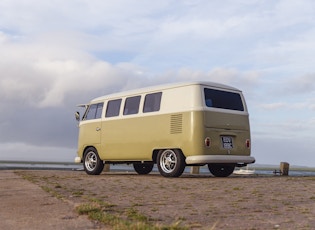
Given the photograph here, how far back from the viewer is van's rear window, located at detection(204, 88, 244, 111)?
433 inches

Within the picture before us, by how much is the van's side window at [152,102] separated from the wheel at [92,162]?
8.30 ft

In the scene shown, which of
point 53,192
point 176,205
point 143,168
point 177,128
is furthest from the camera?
point 143,168

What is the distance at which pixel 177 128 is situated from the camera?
10984mm

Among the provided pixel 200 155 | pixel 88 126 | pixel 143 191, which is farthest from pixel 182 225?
pixel 88 126

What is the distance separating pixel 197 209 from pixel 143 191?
2243 mm

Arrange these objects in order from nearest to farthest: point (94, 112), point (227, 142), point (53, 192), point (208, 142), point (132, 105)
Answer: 1. point (53, 192)
2. point (208, 142)
3. point (227, 142)
4. point (132, 105)
5. point (94, 112)

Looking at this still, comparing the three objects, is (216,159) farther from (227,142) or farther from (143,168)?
(143,168)

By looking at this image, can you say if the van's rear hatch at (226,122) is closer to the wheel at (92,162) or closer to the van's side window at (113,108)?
the van's side window at (113,108)

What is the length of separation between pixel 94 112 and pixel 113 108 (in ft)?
3.60

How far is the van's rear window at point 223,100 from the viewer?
10992mm

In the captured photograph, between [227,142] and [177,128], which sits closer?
[177,128]

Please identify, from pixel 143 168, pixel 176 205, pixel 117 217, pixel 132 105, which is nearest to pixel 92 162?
A: pixel 143 168

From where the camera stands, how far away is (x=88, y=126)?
46.0 feet

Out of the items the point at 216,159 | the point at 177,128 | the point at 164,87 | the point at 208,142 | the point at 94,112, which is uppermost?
the point at 164,87
